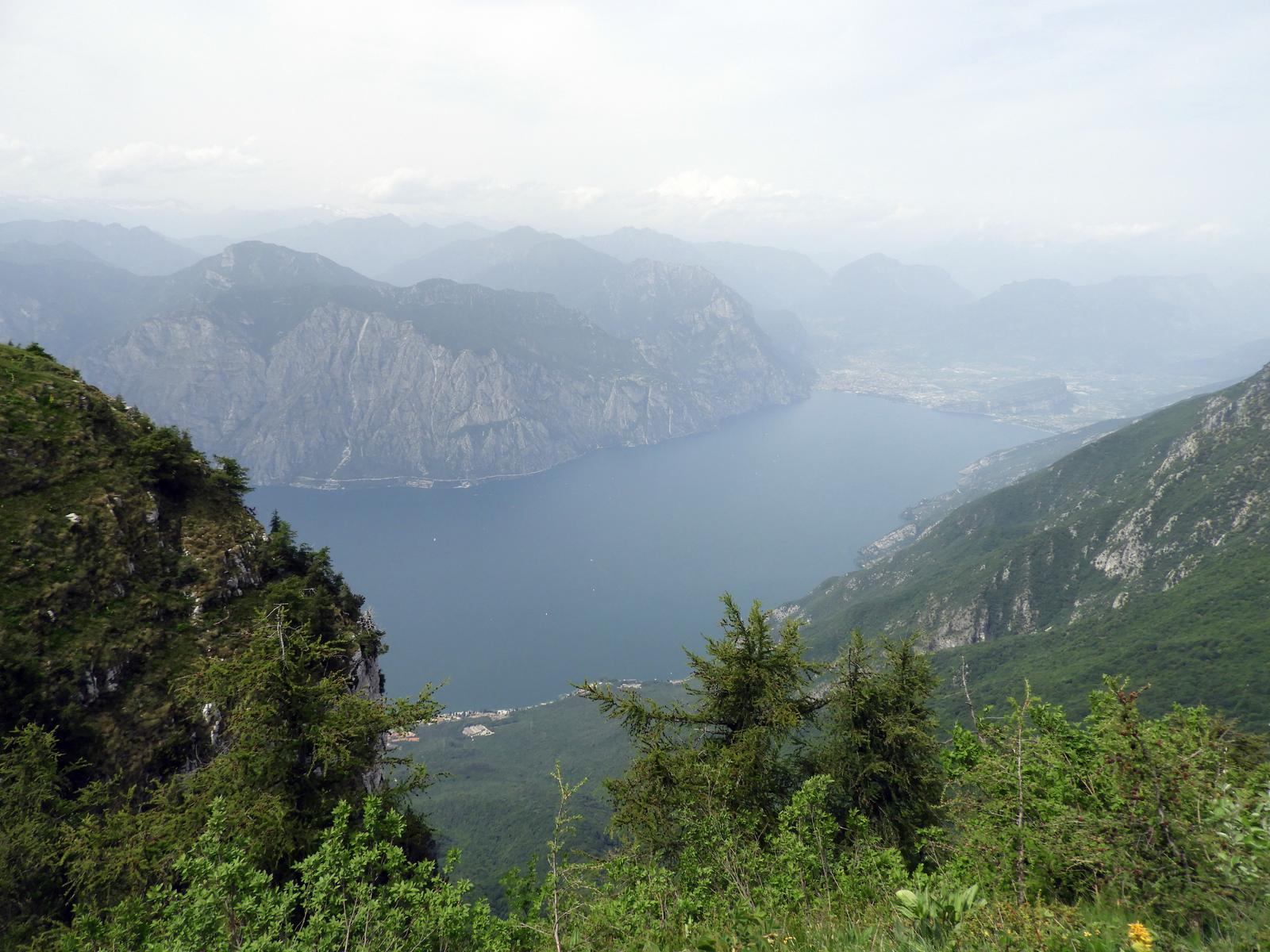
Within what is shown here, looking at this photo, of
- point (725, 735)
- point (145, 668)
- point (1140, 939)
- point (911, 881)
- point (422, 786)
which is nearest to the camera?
point (1140, 939)

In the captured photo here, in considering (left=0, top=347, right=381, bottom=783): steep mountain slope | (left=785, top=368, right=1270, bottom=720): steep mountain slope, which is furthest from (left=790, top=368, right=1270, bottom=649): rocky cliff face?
(left=0, top=347, right=381, bottom=783): steep mountain slope

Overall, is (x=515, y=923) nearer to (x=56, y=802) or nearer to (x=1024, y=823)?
(x=1024, y=823)

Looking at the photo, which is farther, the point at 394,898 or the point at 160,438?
the point at 160,438

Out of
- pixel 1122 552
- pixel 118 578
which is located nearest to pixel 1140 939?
pixel 118 578

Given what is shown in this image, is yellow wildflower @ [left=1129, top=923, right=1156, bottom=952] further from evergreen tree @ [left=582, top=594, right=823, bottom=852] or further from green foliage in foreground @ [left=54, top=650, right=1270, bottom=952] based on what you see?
evergreen tree @ [left=582, top=594, right=823, bottom=852]

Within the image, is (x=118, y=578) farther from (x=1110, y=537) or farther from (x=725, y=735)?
(x=1110, y=537)

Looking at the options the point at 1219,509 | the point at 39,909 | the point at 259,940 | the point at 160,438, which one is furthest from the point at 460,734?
the point at 1219,509
